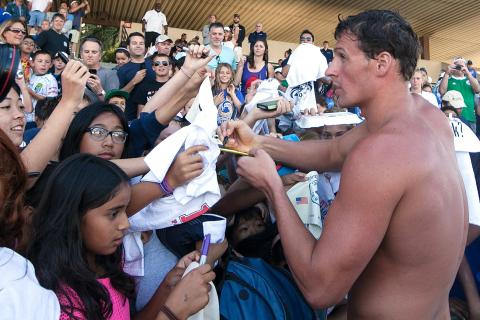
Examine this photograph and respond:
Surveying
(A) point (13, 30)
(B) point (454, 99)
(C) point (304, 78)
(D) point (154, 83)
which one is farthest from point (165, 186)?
(B) point (454, 99)

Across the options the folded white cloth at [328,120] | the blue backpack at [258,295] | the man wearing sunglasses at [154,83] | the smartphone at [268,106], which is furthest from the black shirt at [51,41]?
the blue backpack at [258,295]

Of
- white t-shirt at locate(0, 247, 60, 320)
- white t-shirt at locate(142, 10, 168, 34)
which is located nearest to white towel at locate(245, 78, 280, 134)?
white t-shirt at locate(0, 247, 60, 320)

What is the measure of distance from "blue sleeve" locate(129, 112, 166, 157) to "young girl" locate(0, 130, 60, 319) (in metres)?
1.31

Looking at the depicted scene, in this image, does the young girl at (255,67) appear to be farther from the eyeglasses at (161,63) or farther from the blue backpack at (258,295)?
the blue backpack at (258,295)

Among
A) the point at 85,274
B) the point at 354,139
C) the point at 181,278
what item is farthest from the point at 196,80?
the point at 85,274

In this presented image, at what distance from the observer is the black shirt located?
800 centimetres

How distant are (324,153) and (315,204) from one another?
13.7 inches

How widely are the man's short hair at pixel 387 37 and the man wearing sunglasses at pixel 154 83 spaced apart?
4062 millimetres

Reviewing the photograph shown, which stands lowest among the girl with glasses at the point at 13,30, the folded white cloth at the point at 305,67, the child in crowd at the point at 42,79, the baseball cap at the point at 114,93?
the baseball cap at the point at 114,93

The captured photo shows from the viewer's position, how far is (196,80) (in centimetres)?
252

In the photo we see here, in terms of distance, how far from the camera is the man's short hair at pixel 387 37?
6.10ft

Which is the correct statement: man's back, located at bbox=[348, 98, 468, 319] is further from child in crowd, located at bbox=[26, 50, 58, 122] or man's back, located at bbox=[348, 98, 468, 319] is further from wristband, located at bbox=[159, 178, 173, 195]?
child in crowd, located at bbox=[26, 50, 58, 122]

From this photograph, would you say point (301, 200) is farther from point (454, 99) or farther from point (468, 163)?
point (454, 99)

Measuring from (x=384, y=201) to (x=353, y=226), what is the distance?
0.14 metres
